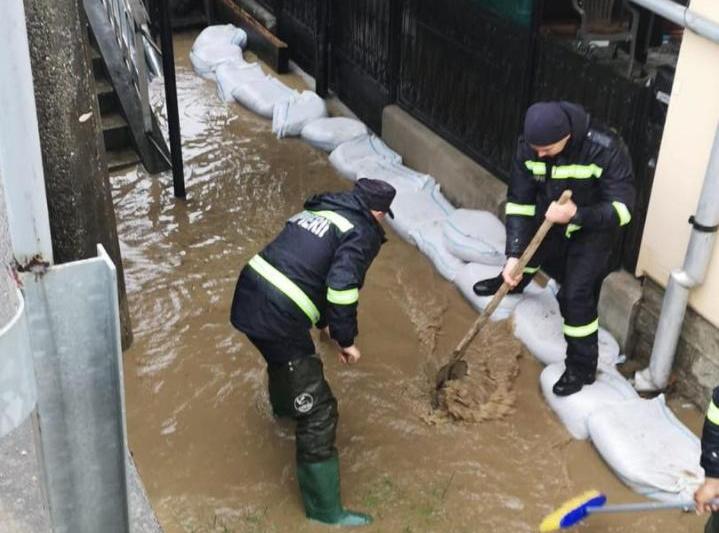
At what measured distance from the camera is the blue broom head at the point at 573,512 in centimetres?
370

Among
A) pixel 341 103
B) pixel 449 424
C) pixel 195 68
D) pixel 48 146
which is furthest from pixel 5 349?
pixel 195 68

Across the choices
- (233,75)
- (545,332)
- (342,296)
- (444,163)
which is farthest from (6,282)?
(233,75)

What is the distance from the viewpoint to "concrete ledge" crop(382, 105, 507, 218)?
623 cm

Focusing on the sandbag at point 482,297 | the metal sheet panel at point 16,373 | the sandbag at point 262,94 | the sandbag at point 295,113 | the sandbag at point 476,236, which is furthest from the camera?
the sandbag at point 262,94

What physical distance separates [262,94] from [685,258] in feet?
16.8

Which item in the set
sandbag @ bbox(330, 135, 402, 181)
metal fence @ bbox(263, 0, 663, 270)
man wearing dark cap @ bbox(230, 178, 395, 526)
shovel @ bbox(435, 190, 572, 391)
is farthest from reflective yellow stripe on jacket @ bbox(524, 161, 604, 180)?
sandbag @ bbox(330, 135, 402, 181)

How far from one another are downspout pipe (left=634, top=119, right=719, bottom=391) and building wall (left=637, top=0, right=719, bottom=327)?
3.3 inches

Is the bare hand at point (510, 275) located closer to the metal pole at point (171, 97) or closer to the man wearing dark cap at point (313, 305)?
the man wearing dark cap at point (313, 305)

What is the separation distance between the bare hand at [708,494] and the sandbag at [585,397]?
51.9 inches

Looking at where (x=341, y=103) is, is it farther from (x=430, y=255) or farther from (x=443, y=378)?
(x=443, y=378)

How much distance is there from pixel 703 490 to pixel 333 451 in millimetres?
1616

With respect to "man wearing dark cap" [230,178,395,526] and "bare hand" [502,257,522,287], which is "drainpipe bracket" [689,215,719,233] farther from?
"man wearing dark cap" [230,178,395,526]

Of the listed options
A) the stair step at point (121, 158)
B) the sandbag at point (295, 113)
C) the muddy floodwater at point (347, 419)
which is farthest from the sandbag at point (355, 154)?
the stair step at point (121, 158)

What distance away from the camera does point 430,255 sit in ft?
19.8
